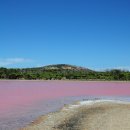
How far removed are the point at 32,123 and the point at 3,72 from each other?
334ft

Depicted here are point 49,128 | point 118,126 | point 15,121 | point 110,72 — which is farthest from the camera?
point 110,72

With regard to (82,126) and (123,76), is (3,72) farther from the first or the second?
(82,126)

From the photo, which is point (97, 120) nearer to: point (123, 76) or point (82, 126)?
point (82, 126)

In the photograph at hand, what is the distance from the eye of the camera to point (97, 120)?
18078 mm

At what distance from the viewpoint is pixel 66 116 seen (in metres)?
21.4

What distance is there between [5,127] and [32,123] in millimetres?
1504

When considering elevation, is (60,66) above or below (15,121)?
above

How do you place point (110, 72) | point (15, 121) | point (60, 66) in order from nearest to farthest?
point (15, 121) < point (110, 72) < point (60, 66)

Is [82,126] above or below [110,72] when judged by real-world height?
below

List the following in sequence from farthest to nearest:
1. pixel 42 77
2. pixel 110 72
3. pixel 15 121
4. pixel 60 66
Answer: pixel 60 66
pixel 110 72
pixel 42 77
pixel 15 121

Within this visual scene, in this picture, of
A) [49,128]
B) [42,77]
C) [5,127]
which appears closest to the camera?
[49,128]

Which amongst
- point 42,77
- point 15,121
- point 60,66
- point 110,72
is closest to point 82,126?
point 15,121

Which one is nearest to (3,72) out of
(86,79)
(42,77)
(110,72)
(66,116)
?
(42,77)

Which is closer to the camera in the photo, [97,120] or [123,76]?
[97,120]
